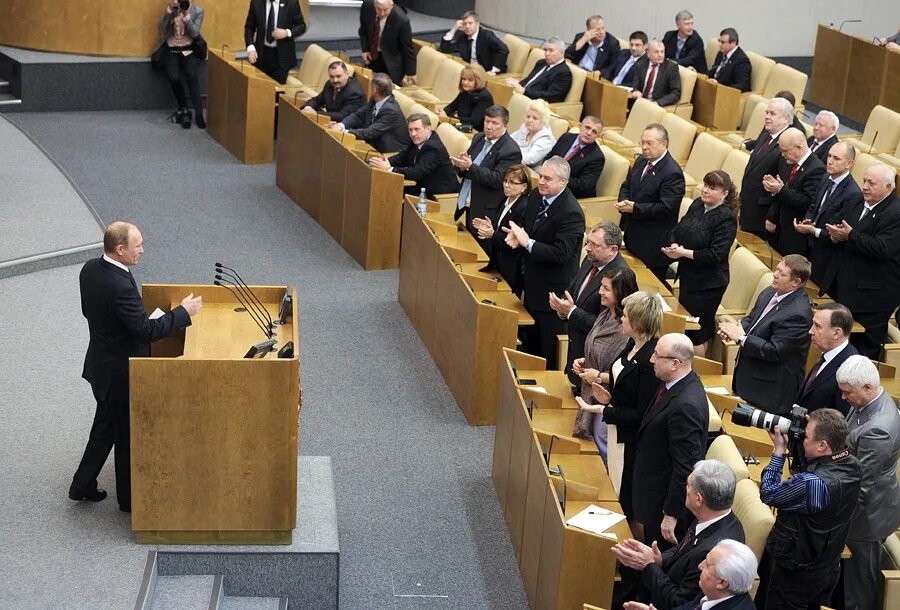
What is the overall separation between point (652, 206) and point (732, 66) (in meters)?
4.52

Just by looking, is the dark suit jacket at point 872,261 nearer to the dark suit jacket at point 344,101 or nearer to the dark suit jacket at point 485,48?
the dark suit jacket at point 344,101

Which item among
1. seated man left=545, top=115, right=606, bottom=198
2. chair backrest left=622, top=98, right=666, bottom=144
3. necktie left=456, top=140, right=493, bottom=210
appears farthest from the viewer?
chair backrest left=622, top=98, right=666, bottom=144

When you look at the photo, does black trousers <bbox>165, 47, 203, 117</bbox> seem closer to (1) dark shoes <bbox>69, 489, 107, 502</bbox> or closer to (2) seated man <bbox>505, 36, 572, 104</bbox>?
(2) seated man <bbox>505, 36, 572, 104</bbox>

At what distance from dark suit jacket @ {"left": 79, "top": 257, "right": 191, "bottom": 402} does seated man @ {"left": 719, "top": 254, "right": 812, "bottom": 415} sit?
263 cm

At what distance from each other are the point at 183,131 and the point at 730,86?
539 centimetres

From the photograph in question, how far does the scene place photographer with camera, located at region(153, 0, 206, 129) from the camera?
12289mm

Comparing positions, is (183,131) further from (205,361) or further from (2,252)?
(205,361)

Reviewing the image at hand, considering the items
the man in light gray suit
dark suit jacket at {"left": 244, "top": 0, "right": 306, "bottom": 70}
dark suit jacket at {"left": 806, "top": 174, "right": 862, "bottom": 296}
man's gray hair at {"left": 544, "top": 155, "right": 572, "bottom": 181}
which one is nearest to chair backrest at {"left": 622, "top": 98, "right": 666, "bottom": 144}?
dark suit jacket at {"left": 806, "top": 174, "right": 862, "bottom": 296}

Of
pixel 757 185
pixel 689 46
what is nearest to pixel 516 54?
pixel 689 46

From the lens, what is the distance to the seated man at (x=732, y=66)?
463 inches

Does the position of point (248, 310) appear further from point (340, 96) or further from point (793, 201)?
point (340, 96)

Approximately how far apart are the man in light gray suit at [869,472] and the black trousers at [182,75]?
8.79 m

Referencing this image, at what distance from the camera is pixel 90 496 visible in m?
5.23

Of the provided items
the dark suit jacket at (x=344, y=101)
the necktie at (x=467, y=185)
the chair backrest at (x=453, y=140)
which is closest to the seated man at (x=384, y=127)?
the chair backrest at (x=453, y=140)
